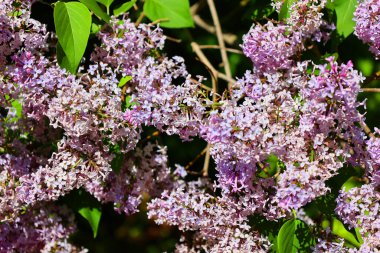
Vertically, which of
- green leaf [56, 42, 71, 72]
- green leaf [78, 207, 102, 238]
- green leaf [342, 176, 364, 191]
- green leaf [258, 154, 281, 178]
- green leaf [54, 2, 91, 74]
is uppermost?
green leaf [54, 2, 91, 74]

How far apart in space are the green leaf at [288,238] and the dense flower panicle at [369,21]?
0.53 metres

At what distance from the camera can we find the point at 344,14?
1.95 metres

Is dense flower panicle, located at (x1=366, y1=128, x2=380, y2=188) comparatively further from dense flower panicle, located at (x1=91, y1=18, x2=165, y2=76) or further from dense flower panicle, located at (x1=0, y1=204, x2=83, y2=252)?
dense flower panicle, located at (x1=0, y1=204, x2=83, y2=252)

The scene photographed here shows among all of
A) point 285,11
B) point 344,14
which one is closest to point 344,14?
point 344,14

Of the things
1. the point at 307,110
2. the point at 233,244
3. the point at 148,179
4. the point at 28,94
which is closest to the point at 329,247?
the point at 233,244

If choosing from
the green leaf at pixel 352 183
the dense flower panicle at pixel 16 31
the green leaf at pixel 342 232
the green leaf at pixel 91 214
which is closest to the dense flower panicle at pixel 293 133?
the green leaf at pixel 352 183

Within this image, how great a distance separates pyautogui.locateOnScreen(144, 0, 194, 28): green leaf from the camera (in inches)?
84.9

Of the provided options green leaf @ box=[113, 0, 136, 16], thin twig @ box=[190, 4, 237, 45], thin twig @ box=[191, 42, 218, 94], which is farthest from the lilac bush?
thin twig @ box=[190, 4, 237, 45]

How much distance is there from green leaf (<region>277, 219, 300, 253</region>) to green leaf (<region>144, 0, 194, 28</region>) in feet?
2.68

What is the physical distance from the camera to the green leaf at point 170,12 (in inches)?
84.9

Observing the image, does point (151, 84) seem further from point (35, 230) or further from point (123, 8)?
point (35, 230)

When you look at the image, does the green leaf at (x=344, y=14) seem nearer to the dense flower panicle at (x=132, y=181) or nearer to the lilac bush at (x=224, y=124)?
the lilac bush at (x=224, y=124)

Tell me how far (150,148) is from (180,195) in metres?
0.27

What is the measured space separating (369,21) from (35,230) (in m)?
1.21
